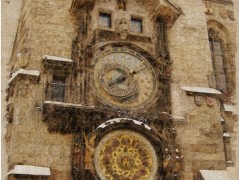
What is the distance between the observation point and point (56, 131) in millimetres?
11406

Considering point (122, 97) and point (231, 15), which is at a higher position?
point (231, 15)

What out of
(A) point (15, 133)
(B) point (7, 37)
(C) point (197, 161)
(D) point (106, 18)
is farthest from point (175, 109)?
(B) point (7, 37)

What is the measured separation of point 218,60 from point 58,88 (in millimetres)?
7825

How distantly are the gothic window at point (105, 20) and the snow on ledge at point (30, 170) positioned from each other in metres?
5.42

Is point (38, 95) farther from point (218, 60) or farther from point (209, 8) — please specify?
point (209, 8)

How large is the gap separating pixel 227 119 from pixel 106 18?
6273 mm

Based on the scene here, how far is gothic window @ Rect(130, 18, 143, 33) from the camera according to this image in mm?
14147

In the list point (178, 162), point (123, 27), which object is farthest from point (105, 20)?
point (178, 162)

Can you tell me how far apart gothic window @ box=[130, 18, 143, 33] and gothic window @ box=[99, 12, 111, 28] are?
2.72ft

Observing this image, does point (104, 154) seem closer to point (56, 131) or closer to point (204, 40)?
point (56, 131)

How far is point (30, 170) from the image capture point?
10523mm

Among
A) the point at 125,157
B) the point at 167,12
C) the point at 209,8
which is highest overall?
the point at 209,8

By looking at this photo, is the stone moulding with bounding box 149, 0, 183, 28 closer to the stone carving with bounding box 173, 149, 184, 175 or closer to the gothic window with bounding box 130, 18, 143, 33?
the gothic window with bounding box 130, 18, 143, 33

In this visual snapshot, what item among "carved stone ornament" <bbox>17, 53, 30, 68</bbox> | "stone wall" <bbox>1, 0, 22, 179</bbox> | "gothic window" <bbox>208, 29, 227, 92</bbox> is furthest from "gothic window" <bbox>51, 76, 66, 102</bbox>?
"gothic window" <bbox>208, 29, 227, 92</bbox>
